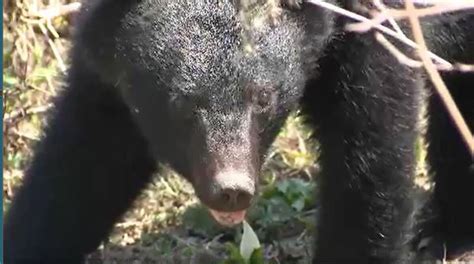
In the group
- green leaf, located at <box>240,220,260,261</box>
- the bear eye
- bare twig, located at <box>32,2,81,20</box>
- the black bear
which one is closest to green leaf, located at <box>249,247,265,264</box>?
green leaf, located at <box>240,220,260,261</box>

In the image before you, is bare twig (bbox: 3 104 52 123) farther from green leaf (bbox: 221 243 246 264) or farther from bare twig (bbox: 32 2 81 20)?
green leaf (bbox: 221 243 246 264)

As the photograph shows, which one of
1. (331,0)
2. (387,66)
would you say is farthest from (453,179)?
(331,0)

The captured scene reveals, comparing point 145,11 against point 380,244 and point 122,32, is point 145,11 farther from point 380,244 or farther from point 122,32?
point 380,244

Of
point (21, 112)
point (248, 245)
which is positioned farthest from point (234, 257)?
point (21, 112)

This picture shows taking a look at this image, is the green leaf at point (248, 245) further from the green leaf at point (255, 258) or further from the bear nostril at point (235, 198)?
the bear nostril at point (235, 198)

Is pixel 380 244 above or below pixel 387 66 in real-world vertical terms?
below

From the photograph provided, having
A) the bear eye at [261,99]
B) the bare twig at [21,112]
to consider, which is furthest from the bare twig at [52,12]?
the bear eye at [261,99]

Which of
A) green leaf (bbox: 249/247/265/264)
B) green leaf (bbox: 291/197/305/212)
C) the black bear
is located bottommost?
green leaf (bbox: 291/197/305/212)

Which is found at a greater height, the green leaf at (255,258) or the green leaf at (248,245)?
the green leaf at (255,258)
